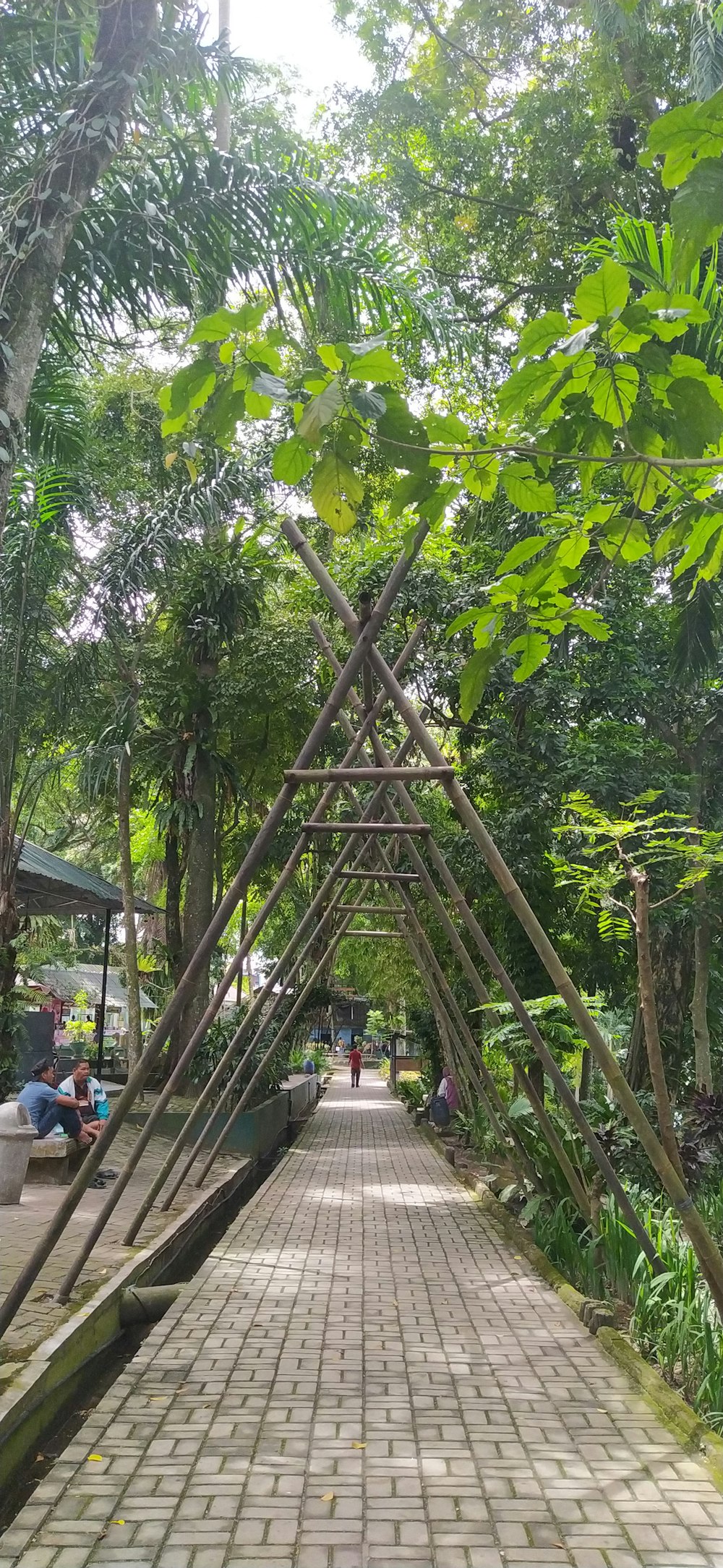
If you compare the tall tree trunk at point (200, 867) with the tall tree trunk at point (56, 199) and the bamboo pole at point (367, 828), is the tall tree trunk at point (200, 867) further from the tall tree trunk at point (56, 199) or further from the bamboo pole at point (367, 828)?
the tall tree trunk at point (56, 199)

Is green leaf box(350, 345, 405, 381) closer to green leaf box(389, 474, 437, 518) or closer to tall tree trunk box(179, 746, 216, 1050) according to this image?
green leaf box(389, 474, 437, 518)

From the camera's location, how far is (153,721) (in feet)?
51.9

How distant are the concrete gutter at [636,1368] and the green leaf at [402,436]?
329 centimetres

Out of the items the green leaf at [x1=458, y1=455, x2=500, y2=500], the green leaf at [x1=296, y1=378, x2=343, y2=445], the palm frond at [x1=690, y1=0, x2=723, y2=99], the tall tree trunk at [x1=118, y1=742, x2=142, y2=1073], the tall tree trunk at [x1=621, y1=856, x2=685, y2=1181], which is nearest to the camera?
the green leaf at [x1=296, y1=378, x2=343, y2=445]

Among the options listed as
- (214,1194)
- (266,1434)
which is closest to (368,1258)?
(214,1194)

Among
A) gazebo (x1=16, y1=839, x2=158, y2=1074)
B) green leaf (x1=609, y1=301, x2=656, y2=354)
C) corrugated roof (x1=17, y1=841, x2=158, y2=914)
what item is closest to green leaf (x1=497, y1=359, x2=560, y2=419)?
green leaf (x1=609, y1=301, x2=656, y2=354)

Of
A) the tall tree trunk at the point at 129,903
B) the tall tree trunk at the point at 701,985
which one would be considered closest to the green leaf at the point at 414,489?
the tall tree trunk at the point at 701,985

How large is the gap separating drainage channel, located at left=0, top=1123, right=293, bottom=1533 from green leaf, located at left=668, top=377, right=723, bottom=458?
12.4 ft

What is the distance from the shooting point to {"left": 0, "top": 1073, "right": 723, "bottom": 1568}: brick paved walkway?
2.97m

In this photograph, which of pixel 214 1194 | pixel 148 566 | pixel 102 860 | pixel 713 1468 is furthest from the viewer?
pixel 102 860

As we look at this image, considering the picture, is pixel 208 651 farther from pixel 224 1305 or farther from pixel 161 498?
pixel 224 1305

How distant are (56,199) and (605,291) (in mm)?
2698

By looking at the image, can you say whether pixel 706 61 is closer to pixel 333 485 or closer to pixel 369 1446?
pixel 333 485

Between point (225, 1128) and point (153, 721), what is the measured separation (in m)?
8.67
